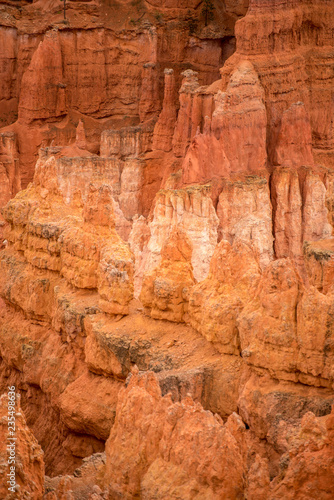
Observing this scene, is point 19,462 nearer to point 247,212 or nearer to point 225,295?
point 225,295

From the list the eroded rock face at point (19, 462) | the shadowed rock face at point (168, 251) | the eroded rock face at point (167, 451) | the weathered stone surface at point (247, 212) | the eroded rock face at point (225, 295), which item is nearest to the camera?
the eroded rock face at point (19, 462)

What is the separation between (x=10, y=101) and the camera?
48.4 m

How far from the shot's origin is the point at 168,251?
60.7 ft

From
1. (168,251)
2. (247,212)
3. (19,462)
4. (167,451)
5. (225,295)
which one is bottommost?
(167,451)

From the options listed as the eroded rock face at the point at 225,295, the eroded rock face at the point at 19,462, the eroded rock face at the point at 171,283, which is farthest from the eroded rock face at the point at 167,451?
the eroded rock face at the point at 171,283

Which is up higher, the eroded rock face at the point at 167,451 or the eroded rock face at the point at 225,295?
the eroded rock face at the point at 225,295

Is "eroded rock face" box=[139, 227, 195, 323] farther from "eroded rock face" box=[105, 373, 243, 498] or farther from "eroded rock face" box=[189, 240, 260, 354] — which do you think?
"eroded rock face" box=[105, 373, 243, 498]

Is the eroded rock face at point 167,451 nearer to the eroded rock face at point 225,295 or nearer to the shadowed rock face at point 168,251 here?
the shadowed rock face at point 168,251

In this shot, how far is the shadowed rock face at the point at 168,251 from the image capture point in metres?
13.3

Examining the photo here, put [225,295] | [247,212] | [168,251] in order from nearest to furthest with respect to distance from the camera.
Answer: [225,295]
[168,251]
[247,212]

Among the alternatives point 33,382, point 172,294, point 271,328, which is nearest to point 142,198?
point 33,382

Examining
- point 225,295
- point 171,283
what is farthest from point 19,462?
point 171,283

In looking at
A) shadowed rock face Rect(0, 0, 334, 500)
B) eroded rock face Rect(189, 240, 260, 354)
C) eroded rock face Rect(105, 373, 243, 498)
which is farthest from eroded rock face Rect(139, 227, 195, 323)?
eroded rock face Rect(105, 373, 243, 498)

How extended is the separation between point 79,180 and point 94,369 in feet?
72.1
